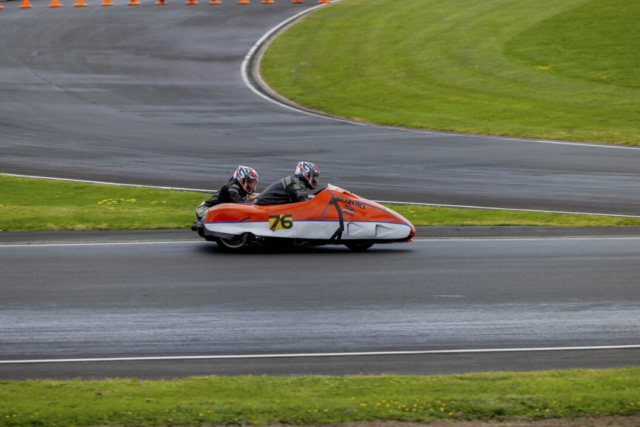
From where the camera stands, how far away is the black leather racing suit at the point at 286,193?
14.0 meters

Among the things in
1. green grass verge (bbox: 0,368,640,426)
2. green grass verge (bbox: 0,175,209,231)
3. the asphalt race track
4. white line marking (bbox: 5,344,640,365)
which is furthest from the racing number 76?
green grass verge (bbox: 0,368,640,426)

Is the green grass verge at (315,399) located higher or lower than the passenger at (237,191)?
lower

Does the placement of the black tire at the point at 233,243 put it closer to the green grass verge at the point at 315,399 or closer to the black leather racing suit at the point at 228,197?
the black leather racing suit at the point at 228,197

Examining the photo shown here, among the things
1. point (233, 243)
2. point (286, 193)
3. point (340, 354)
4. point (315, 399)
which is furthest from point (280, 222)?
point (315, 399)

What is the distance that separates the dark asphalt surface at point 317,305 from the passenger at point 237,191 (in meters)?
0.77

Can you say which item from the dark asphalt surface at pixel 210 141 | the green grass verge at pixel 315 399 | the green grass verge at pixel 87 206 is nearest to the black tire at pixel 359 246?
the green grass verge at pixel 87 206

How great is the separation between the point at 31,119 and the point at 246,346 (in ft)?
71.2

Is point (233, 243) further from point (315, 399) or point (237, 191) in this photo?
point (315, 399)

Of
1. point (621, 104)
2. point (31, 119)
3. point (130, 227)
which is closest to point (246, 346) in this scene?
point (130, 227)

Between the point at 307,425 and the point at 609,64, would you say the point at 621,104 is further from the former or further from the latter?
the point at 307,425

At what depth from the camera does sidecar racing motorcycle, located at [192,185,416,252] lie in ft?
45.3

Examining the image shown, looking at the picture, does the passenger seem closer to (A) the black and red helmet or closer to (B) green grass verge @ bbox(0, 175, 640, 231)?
(A) the black and red helmet

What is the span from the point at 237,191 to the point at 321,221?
176cm

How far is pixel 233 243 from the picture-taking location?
14.1 meters
